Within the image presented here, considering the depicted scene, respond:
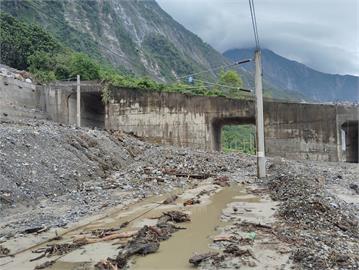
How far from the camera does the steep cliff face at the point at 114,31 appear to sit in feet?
278

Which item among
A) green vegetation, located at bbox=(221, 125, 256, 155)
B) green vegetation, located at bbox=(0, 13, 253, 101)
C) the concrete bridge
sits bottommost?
green vegetation, located at bbox=(221, 125, 256, 155)

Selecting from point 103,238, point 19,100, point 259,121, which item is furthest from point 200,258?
point 19,100

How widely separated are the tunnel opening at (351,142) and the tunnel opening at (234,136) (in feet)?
21.4

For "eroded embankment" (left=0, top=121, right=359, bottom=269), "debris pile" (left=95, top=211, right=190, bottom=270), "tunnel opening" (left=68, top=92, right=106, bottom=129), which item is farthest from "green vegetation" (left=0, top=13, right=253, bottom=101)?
"debris pile" (left=95, top=211, right=190, bottom=270)

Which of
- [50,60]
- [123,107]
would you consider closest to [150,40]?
[50,60]

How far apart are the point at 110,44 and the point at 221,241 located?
101 m

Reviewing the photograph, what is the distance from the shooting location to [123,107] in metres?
28.6

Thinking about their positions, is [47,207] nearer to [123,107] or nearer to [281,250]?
[281,250]

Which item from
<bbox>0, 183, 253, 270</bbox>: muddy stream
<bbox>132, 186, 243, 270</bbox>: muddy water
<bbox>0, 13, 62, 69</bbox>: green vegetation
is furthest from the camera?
<bbox>0, 13, 62, 69</bbox>: green vegetation

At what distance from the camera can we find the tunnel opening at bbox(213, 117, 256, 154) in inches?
1122

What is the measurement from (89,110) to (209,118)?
12.3 metres

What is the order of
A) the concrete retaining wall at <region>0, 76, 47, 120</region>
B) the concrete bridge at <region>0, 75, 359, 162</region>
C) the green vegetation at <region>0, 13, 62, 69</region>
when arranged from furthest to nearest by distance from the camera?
1. the green vegetation at <region>0, 13, 62, 69</region>
2. the concrete retaining wall at <region>0, 76, 47, 120</region>
3. the concrete bridge at <region>0, 75, 359, 162</region>

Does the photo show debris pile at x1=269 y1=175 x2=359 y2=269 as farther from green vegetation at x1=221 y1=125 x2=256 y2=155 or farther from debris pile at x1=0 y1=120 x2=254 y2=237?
green vegetation at x1=221 y1=125 x2=256 y2=155

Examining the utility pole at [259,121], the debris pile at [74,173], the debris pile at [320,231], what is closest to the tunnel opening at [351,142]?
the debris pile at [74,173]
